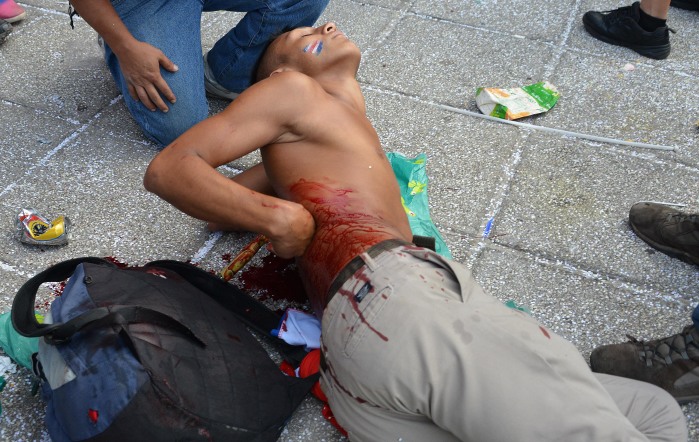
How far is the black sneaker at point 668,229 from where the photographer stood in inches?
104

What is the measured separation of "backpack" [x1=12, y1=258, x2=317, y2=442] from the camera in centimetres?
181

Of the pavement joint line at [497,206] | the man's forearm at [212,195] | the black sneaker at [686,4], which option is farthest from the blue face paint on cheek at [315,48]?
the black sneaker at [686,4]

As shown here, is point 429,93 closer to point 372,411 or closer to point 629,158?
point 629,158

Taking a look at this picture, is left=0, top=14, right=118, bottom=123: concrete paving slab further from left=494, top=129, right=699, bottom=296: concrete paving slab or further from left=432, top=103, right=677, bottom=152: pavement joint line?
left=494, top=129, right=699, bottom=296: concrete paving slab

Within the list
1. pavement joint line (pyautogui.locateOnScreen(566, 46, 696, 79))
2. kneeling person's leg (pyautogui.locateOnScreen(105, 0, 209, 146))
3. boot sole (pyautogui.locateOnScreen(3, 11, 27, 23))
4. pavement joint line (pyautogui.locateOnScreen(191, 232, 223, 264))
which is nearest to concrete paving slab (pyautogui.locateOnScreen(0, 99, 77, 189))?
kneeling person's leg (pyautogui.locateOnScreen(105, 0, 209, 146))

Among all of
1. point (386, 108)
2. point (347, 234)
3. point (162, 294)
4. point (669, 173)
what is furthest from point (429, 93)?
point (162, 294)

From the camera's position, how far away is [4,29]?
3748mm

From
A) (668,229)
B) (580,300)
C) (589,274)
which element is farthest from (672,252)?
(580,300)

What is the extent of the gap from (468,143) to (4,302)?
2.03m

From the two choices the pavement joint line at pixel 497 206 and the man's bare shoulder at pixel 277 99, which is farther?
the pavement joint line at pixel 497 206

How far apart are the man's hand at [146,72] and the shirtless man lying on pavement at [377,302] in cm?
78

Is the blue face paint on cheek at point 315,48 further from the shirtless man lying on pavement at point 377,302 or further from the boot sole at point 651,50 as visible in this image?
the boot sole at point 651,50

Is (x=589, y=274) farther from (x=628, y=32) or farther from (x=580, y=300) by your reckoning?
(x=628, y=32)

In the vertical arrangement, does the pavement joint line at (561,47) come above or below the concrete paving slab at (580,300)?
above
